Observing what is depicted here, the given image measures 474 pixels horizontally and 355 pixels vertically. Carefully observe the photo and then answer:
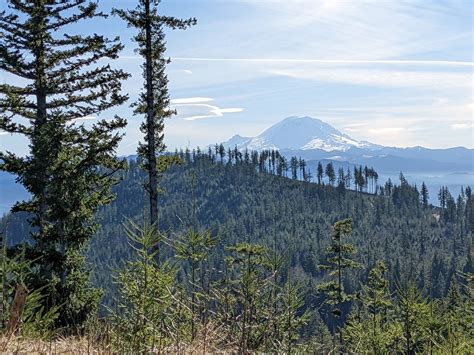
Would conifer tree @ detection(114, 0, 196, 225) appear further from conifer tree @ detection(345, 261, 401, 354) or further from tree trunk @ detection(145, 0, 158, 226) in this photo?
conifer tree @ detection(345, 261, 401, 354)

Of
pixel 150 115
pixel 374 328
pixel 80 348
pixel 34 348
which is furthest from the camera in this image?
pixel 150 115

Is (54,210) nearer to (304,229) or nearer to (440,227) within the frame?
(304,229)

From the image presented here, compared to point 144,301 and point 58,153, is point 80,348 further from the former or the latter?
point 58,153

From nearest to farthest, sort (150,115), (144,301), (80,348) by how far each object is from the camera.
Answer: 1. (144,301)
2. (80,348)
3. (150,115)

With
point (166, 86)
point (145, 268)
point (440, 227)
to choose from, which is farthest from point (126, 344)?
point (440, 227)

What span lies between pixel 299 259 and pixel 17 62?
506 ft


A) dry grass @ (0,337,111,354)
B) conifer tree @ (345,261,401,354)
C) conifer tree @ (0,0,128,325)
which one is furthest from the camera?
conifer tree @ (0,0,128,325)

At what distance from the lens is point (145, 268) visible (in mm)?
3805

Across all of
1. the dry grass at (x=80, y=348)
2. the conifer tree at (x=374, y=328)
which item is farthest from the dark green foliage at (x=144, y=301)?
the conifer tree at (x=374, y=328)

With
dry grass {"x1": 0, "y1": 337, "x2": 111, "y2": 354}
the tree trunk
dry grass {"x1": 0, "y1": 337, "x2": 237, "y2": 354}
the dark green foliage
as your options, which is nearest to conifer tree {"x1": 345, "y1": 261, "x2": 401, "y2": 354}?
dry grass {"x1": 0, "y1": 337, "x2": 237, "y2": 354}

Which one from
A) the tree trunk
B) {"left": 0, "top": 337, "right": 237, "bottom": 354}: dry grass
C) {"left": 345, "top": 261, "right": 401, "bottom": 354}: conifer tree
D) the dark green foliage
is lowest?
{"left": 345, "top": 261, "right": 401, "bottom": 354}: conifer tree

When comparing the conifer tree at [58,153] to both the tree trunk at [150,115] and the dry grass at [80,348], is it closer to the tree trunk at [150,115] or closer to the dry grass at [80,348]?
the tree trunk at [150,115]

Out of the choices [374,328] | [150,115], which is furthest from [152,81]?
[374,328]

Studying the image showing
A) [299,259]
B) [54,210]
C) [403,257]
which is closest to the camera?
[54,210]
